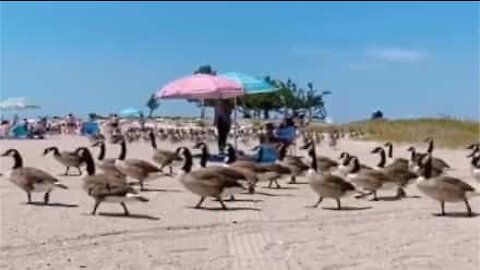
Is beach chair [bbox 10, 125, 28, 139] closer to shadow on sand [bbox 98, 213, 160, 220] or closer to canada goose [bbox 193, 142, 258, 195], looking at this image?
canada goose [bbox 193, 142, 258, 195]

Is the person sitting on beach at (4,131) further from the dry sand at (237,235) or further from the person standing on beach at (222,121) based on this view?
the dry sand at (237,235)

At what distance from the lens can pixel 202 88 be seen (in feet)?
80.7

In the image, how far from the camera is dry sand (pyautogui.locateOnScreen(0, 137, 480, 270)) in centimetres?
1007

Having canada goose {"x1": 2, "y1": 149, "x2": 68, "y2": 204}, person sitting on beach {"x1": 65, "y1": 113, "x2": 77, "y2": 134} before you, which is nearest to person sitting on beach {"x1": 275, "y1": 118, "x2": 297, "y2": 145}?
canada goose {"x1": 2, "y1": 149, "x2": 68, "y2": 204}

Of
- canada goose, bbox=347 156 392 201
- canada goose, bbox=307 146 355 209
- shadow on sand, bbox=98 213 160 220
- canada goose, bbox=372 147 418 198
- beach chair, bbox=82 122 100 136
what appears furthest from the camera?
beach chair, bbox=82 122 100 136

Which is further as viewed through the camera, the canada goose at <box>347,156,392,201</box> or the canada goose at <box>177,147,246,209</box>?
the canada goose at <box>347,156,392,201</box>

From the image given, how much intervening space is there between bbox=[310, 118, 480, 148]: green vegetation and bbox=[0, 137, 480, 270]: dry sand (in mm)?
27207

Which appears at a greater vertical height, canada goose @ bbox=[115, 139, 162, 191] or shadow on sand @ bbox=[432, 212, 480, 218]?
canada goose @ bbox=[115, 139, 162, 191]

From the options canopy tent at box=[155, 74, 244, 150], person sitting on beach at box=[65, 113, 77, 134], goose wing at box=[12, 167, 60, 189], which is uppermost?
canopy tent at box=[155, 74, 244, 150]

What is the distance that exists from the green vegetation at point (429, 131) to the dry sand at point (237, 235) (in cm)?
2721

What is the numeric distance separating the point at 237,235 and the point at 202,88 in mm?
12640

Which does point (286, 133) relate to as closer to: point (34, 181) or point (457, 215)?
point (457, 215)

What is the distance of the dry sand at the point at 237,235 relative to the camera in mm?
10070

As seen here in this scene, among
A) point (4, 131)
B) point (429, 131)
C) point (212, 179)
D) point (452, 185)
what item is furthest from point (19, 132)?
point (452, 185)
